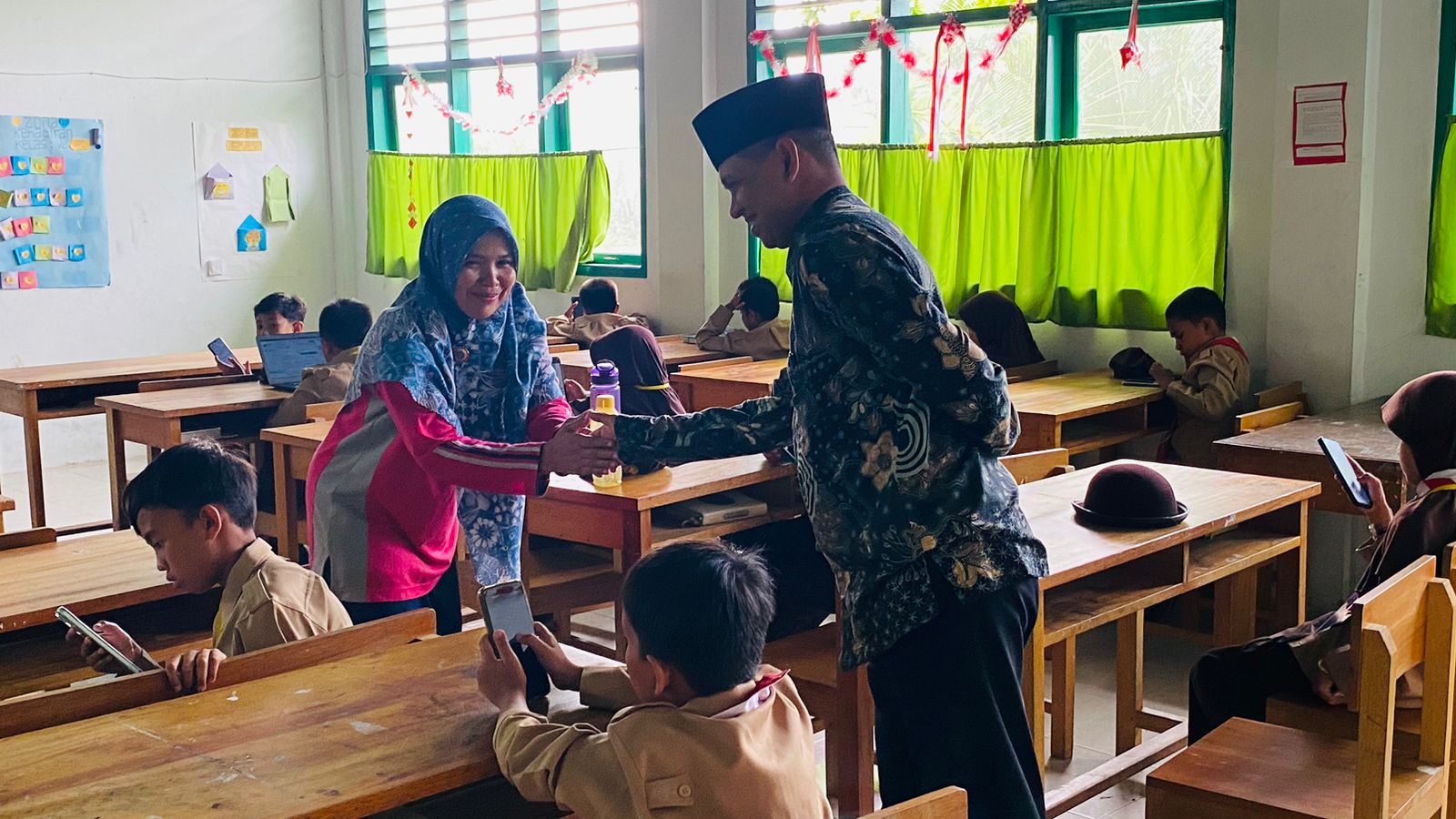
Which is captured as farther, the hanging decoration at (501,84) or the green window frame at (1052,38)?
the hanging decoration at (501,84)

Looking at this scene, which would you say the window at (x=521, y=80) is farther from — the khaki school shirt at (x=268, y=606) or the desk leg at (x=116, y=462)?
the khaki school shirt at (x=268, y=606)

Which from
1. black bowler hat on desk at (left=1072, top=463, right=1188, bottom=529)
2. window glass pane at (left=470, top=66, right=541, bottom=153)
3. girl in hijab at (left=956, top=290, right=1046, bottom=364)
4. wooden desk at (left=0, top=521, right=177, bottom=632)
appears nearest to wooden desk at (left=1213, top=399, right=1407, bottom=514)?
black bowler hat on desk at (left=1072, top=463, right=1188, bottom=529)

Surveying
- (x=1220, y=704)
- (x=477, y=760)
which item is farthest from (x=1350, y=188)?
(x=477, y=760)

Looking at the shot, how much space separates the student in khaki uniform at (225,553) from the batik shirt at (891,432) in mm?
825

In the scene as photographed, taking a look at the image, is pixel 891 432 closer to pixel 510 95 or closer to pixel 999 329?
pixel 999 329

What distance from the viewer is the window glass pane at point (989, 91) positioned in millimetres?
6016

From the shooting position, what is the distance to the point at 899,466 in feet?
6.56

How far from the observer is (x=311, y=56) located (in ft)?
30.6

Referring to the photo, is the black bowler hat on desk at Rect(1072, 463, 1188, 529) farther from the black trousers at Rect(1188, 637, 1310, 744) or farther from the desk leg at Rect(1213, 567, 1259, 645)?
the desk leg at Rect(1213, 567, 1259, 645)

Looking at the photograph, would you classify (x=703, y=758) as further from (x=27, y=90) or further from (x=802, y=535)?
(x=27, y=90)

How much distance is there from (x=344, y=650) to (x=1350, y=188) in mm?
4071

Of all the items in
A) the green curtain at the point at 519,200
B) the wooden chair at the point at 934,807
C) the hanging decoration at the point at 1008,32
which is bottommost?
the wooden chair at the point at 934,807

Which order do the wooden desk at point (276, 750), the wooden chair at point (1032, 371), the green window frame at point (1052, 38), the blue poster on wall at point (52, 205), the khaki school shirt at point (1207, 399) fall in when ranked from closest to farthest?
the wooden desk at point (276, 750)
the khaki school shirt at point (1207, 399)
the green window frame at point (1052, 38)
the wooden chair at point (1032, 371)
the blue poster on wall at point (52, 205)

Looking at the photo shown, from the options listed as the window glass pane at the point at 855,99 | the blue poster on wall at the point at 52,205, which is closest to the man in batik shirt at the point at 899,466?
the window glass pane at the point at 855,99
